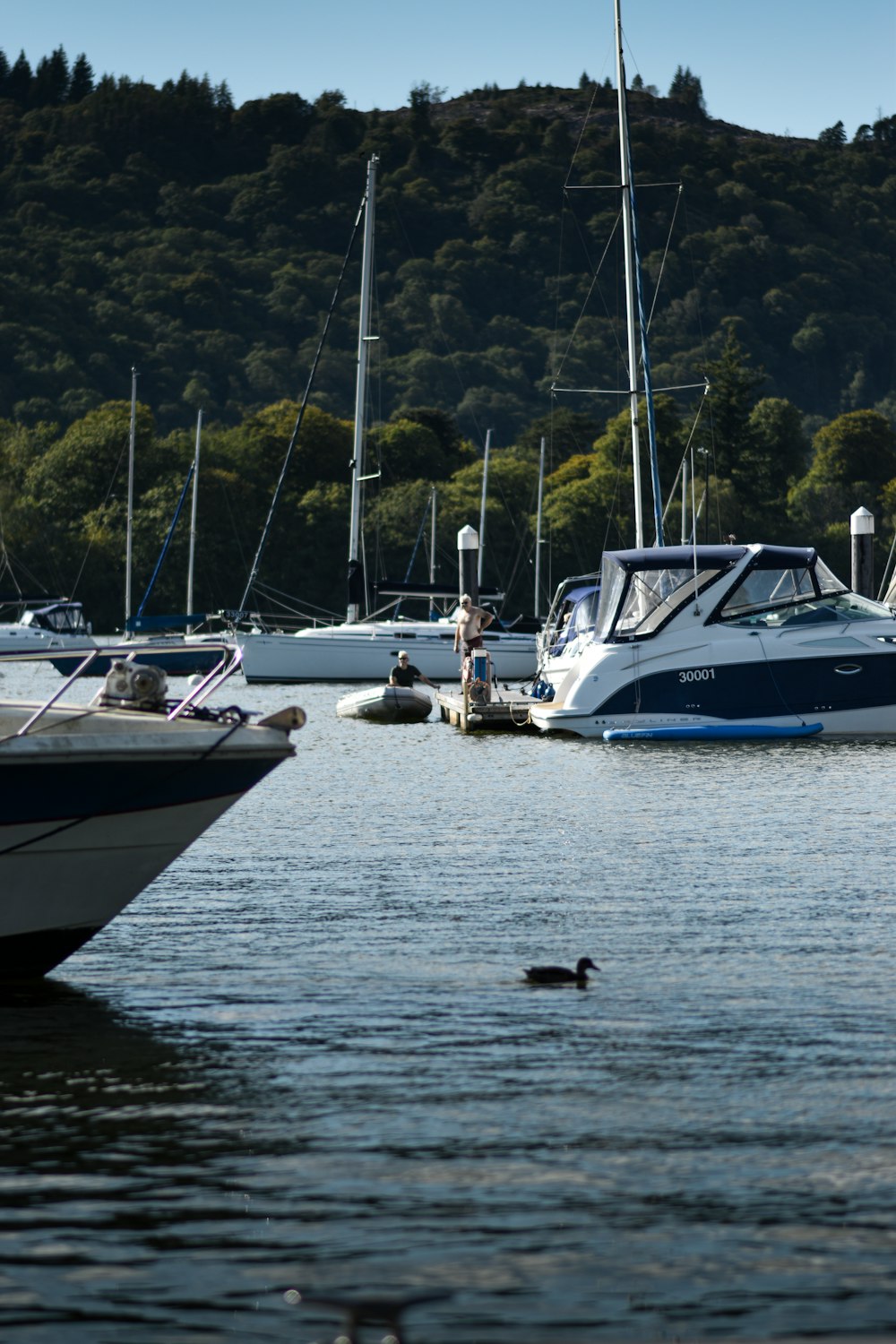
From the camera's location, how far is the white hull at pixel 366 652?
54.0 m

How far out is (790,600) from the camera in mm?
30562

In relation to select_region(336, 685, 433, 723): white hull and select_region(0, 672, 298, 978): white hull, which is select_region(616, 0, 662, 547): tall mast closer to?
select_region(336, 685, 433, 723): white hull

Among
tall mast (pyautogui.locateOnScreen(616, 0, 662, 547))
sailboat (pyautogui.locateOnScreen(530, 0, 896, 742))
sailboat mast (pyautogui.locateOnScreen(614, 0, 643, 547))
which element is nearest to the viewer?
sailboat (pyautogui.locateOnScreen(530, 0, 896, 742))

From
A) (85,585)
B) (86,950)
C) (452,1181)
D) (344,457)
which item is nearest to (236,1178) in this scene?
(452,1181)

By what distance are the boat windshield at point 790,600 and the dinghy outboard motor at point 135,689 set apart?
19.9 meters

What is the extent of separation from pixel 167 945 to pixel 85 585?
380 ft

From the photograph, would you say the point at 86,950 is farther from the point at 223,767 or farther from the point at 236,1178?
the point at 236,1178

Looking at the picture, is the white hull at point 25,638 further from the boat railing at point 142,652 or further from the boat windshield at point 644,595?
the boat railing at point 142,652

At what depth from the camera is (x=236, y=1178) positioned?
291 inches

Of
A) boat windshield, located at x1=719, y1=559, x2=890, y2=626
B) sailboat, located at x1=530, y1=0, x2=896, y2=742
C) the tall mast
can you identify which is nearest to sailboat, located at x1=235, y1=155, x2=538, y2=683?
the tall mast

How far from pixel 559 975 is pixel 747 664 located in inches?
780

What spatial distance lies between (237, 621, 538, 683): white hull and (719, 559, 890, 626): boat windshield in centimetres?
2422

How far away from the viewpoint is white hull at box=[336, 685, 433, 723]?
3766cm

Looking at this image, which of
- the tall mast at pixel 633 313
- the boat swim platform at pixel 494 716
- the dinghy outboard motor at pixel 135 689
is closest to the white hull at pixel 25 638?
the tall mast at pixel 633 313
